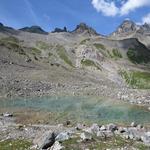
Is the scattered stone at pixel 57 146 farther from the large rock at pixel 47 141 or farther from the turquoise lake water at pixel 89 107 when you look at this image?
the turquoise lake water at pixel 89 107

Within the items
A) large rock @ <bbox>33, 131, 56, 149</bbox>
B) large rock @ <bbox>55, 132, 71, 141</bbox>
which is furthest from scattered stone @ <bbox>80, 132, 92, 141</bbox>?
large rock @ <bbox>33, 131, 56, 149</bbox>

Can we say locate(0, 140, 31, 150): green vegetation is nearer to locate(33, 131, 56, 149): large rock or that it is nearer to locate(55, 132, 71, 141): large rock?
locate(33, 131, 56, 149): large rock

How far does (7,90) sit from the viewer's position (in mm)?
106125

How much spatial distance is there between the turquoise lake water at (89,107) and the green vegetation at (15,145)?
3334 centimetres

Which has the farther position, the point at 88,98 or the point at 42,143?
the point at 88,98

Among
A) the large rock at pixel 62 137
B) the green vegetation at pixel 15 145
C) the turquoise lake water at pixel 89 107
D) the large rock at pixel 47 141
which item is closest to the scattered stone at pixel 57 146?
the large rock at pixel 47 141

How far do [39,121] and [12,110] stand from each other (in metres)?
16.2

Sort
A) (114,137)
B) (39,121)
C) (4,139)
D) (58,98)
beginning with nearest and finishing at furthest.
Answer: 1. (114,137)
2. (4,139)
3. (39,121)
4. (58,98)

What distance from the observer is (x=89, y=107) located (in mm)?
86875

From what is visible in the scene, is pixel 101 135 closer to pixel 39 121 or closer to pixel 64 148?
pixel 64 148

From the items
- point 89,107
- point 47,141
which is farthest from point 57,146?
point 89,107

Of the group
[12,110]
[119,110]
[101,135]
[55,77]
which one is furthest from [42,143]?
[55,77]

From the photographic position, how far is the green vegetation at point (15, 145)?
33.5 metres

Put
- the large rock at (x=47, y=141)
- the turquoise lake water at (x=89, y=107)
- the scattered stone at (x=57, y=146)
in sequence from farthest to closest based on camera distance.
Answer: the turquoise lake water at (x=89, y=107) → the large rock at (x=47, y=141) → the scattered stone at (x=57, y=146)
